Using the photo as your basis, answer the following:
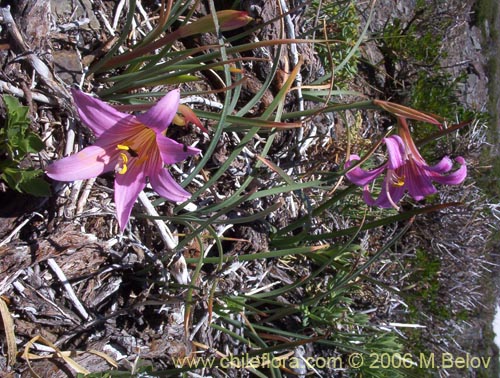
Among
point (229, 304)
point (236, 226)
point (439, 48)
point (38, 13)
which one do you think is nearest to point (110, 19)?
point (38, 13)

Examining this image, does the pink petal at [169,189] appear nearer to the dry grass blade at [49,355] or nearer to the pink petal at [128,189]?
the pink petal at [128,189]

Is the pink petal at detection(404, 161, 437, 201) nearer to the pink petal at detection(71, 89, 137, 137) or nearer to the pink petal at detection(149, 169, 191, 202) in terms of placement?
the pink petal at detection(149, 169, 191, 202)

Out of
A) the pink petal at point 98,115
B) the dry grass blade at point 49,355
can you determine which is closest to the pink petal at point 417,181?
the pink petal at point 98,115

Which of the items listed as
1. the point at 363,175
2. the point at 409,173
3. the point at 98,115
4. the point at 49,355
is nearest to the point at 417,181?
the point at 409,173

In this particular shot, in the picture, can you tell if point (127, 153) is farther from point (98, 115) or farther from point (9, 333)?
point (9, 333)

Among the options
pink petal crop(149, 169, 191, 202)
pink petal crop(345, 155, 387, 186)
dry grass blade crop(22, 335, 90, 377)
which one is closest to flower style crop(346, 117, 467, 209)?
pink petal crop(345, 155, 387, 186)

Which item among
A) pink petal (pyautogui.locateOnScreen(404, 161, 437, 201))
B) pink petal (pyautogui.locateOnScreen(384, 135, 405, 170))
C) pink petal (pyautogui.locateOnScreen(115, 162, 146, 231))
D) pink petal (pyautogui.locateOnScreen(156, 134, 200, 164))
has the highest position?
pink petal (pyautogui.locateOnScreen(156, 134, 200, 164))

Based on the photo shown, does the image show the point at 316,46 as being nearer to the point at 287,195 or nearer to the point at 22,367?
the point at 287,195
